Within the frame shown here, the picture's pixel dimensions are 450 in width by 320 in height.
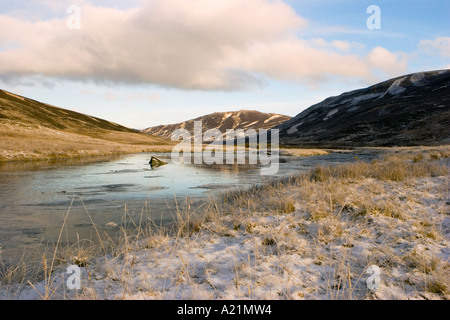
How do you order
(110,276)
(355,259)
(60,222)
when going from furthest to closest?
(60,222) → (355,259) → (110,276)

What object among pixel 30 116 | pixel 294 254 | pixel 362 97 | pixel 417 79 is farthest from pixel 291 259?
pixel 417 79

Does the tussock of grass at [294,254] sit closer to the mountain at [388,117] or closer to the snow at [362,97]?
the mountain at [388,117]

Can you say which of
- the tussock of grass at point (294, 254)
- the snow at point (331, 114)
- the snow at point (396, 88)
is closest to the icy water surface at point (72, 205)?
the tussock of grass at point (294, 254)

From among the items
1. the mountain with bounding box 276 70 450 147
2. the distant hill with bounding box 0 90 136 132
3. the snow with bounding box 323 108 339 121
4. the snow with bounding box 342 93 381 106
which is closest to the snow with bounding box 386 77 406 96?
the mountain with bounding box 276 70 450 147

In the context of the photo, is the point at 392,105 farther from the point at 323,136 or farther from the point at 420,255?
the point at 420,255

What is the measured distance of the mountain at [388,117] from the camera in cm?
6788

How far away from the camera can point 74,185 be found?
16.6 meters

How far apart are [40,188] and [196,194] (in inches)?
351

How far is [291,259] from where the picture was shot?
5.19m

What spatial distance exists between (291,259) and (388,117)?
9950 centimetres

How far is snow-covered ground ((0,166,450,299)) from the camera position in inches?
163

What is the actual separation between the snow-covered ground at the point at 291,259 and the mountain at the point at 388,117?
60404 mm
